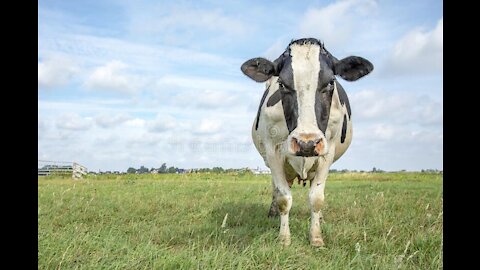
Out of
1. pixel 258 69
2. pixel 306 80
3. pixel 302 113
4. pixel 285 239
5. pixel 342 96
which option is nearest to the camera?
pixel 302 113

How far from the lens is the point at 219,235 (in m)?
6.24

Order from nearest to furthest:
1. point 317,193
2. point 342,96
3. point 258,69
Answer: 1. point 258,69
2. point 317,193
3. point 342,96

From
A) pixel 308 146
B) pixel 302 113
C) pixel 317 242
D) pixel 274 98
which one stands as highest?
pixel 274 98

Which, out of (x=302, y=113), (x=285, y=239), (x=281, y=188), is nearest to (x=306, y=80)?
(x=302, y=113)

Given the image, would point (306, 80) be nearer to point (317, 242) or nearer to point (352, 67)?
point (352, 67)

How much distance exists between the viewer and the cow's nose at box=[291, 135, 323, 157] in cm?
477

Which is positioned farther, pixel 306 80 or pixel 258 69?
pixel 258 69

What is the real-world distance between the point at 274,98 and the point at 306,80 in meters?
1.08

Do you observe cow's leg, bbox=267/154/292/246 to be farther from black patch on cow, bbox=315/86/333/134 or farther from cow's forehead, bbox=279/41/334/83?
cow's forehead, bbox=279/41/334/83

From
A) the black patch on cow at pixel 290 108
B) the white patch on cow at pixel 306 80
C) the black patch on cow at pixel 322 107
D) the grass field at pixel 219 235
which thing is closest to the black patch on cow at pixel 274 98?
the black patch on cow at pixel 290 108

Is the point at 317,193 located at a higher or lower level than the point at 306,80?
lower

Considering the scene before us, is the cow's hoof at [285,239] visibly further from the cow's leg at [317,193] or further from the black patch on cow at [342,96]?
the black patch on cow at [342,96]
